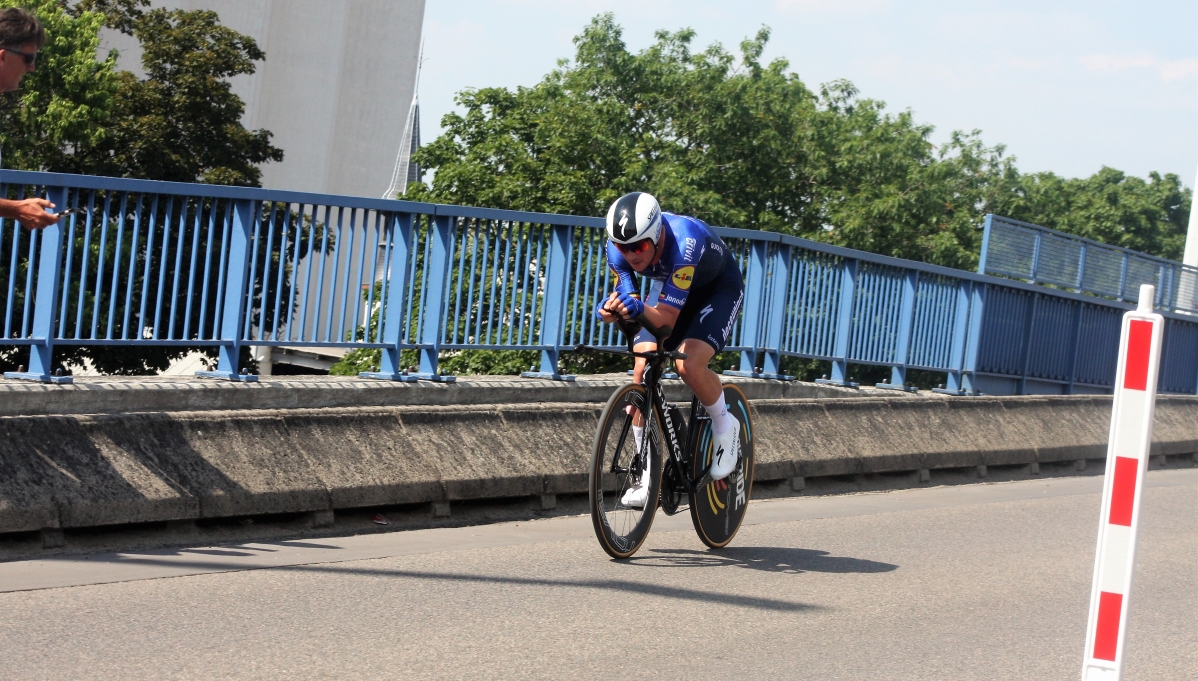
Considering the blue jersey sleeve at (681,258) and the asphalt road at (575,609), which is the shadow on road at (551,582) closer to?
the asphalt road at (575,609)

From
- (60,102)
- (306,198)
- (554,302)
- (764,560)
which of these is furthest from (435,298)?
(60,102)

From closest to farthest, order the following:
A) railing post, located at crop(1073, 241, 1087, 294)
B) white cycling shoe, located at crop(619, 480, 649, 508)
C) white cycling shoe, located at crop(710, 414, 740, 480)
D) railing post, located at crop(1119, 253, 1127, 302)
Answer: white cycling shoe, located at crop(619, 480, 649, 508)
white cycling shoe, located at crop(710, 414, 740, 480)
railing post, located at crop(1073, 241, 1087, 294)
railing post, located at crop(1119, 253, 1127, 302)

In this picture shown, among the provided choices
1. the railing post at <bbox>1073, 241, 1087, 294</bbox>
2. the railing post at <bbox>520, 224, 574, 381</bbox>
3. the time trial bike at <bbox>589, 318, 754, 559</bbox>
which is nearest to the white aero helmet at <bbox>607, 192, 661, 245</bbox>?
the time trial bike at <bbox>589, 318, 754, 559</bbox>

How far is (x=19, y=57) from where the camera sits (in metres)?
4.81

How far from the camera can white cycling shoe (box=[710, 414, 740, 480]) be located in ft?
22.3

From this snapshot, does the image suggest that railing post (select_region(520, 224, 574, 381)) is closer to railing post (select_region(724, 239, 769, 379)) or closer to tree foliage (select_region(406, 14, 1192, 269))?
railing post (select_region(724, 239, 769, 379))

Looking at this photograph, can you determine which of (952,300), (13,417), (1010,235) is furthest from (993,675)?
(1010,235)

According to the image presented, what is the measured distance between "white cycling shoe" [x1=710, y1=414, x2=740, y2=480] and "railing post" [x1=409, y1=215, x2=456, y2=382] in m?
2.33

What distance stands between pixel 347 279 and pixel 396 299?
1.90ft

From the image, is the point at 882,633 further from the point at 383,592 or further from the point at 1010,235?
the point at 1010,235

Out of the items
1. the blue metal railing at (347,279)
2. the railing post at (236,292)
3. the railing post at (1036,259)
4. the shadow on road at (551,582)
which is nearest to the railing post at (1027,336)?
the railing post at (1036,259)

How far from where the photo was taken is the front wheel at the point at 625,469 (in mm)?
6219

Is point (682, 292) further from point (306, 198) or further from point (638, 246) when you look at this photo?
point (306, 198)

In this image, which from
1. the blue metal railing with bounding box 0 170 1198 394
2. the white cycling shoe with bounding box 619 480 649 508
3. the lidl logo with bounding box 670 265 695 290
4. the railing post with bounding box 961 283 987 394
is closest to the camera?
the lidl logo with bounding box 670 265 695 290
